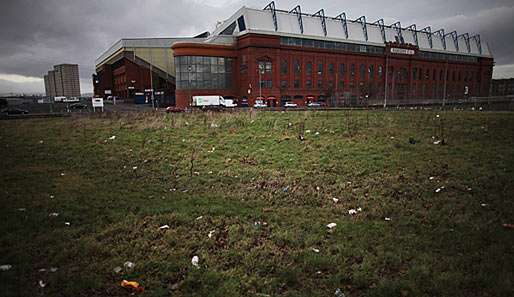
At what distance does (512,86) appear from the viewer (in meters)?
116

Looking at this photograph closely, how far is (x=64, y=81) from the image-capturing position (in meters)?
176

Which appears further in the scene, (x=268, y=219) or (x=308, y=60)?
(x=308, y=60)

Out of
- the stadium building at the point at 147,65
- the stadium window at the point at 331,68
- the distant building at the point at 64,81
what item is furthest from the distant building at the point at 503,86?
the distant building at the point at 64,81

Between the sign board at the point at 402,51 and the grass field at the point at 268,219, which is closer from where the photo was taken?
the grass field at the point at 268,219

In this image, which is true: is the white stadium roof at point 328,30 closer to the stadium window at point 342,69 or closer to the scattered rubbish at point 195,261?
the stadium window at point 342,69

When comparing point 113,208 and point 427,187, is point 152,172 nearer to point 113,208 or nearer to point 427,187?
point 113,208

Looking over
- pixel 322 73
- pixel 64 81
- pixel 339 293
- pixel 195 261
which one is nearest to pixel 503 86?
pixel 322 73

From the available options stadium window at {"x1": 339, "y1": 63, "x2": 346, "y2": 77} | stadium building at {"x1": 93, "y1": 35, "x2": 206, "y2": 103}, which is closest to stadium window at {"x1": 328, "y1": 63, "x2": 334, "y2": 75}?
stadium window at {"x1": 339, "y1": 63, "x2": 346, "y2": 77}

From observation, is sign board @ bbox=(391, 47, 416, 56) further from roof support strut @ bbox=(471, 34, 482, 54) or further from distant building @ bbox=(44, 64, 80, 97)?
distant building @ bbox=(44, 64, 80, 97)

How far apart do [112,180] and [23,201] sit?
7.95 ft

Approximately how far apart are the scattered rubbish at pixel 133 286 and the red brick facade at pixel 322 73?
2397 inches

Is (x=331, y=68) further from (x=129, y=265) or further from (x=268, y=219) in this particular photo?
(x=129, y=265)

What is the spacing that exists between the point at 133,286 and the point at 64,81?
206280 millimetres

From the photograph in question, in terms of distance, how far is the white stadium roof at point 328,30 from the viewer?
65812 millimetres
